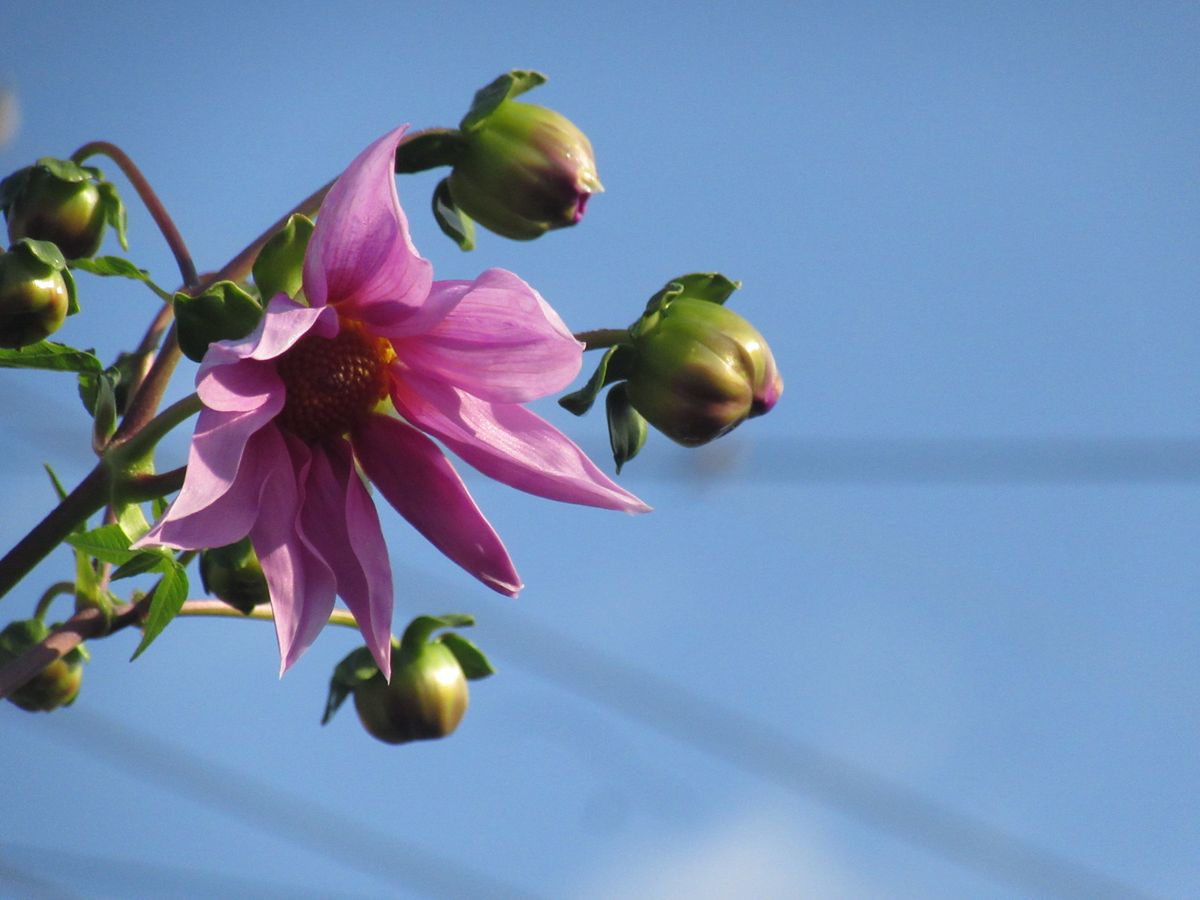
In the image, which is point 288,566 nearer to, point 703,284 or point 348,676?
point 703,284

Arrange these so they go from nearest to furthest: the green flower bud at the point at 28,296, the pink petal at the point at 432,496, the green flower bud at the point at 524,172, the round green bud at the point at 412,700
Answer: the pink petal at the point at 432,496 < the green flower bud at the point at 28,296 < the green flower bud at the point at 524,172 < the round green bud at the point at 412,700

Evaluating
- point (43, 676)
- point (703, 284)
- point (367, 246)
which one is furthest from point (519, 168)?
point (43, 676)

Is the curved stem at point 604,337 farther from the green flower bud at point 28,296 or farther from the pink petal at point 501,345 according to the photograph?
the green flower bud at point 28,296

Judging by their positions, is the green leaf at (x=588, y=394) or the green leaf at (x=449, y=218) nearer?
the green leaf at (x=588, y=394)

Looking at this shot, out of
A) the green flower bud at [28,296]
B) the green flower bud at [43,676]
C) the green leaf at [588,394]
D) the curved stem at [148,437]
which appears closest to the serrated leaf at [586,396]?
the green leaf at [588,394]

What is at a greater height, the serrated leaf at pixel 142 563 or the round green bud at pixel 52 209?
the round green bud at pixel 52 209

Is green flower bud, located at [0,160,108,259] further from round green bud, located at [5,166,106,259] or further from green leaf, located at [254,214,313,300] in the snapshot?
green leaf, located at [254,214,313,300]

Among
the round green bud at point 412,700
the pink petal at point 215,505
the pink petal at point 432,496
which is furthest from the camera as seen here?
the round green bud at point 412,700
